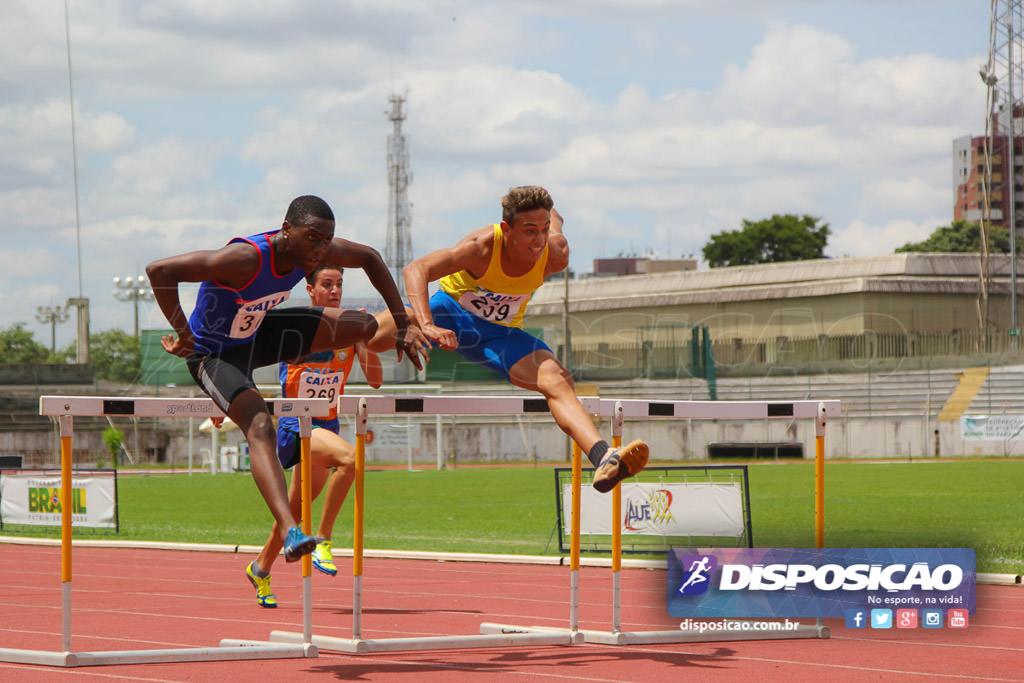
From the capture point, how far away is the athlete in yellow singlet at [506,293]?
644cm

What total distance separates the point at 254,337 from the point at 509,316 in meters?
1.49

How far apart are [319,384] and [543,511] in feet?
38.9

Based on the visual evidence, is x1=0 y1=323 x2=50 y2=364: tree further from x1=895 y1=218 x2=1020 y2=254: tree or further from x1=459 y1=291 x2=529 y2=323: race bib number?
x1=459 y1=291 x2=529 y2=323: race bib number

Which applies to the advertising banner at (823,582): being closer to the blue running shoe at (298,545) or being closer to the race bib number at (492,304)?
the race bib number at (492,304)

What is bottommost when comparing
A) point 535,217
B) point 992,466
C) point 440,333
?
point 992,466

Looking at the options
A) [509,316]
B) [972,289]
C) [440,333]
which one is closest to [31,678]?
[440,333]

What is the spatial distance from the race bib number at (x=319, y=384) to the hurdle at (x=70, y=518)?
2267mm

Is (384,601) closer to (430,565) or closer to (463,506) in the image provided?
(430,565)

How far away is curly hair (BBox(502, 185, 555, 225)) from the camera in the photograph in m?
6.66

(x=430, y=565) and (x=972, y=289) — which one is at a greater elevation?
(x=972, y=289)

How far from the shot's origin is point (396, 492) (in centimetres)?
2673

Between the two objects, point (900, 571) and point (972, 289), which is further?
point (972, 289)

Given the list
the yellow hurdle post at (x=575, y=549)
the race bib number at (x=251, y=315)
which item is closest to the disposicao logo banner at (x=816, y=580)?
the yellow hurdle post at (x=575, y=549)

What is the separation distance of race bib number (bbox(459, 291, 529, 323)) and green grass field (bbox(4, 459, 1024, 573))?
5.75 m
